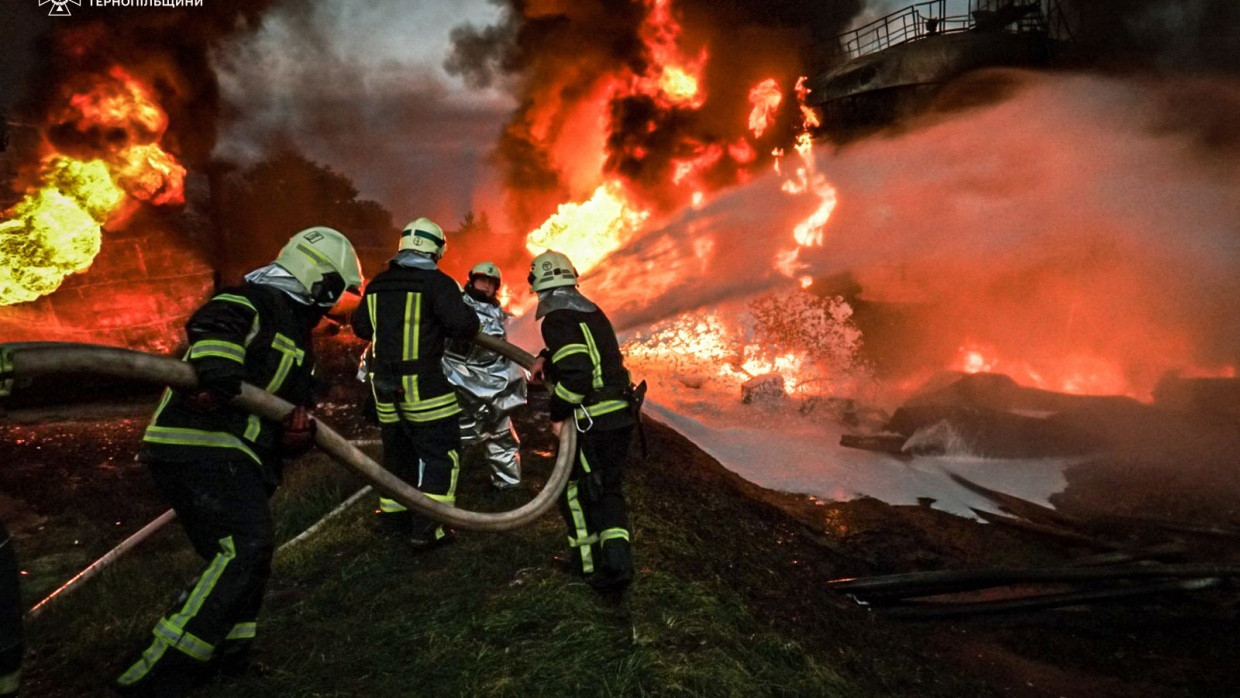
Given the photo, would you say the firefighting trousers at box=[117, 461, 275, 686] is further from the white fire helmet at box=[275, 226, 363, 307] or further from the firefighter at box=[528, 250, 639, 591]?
the firefighter at box=[528, 250, 639, 591]

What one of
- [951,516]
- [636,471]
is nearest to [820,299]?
[951,516]

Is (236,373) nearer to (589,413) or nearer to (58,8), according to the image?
(589,413)

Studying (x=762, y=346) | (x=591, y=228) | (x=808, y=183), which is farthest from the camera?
(x=808, y=183)

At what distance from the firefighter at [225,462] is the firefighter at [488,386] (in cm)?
240

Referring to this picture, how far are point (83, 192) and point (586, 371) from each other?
11.1m

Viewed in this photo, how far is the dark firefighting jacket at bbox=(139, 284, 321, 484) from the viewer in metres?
2.78

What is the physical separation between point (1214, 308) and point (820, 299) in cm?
816

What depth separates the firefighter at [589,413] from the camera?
4055 mm

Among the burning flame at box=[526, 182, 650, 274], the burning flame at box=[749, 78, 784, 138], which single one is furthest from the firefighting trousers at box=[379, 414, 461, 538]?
the burning flame at box=[749, 78, 784, 138]

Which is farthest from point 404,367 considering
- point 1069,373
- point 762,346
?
point 1069,373

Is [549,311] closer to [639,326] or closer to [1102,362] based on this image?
[639,326]

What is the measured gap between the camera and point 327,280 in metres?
3.40

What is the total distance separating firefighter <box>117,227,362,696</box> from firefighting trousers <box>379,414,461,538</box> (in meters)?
1.27

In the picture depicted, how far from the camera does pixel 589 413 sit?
165 inches
